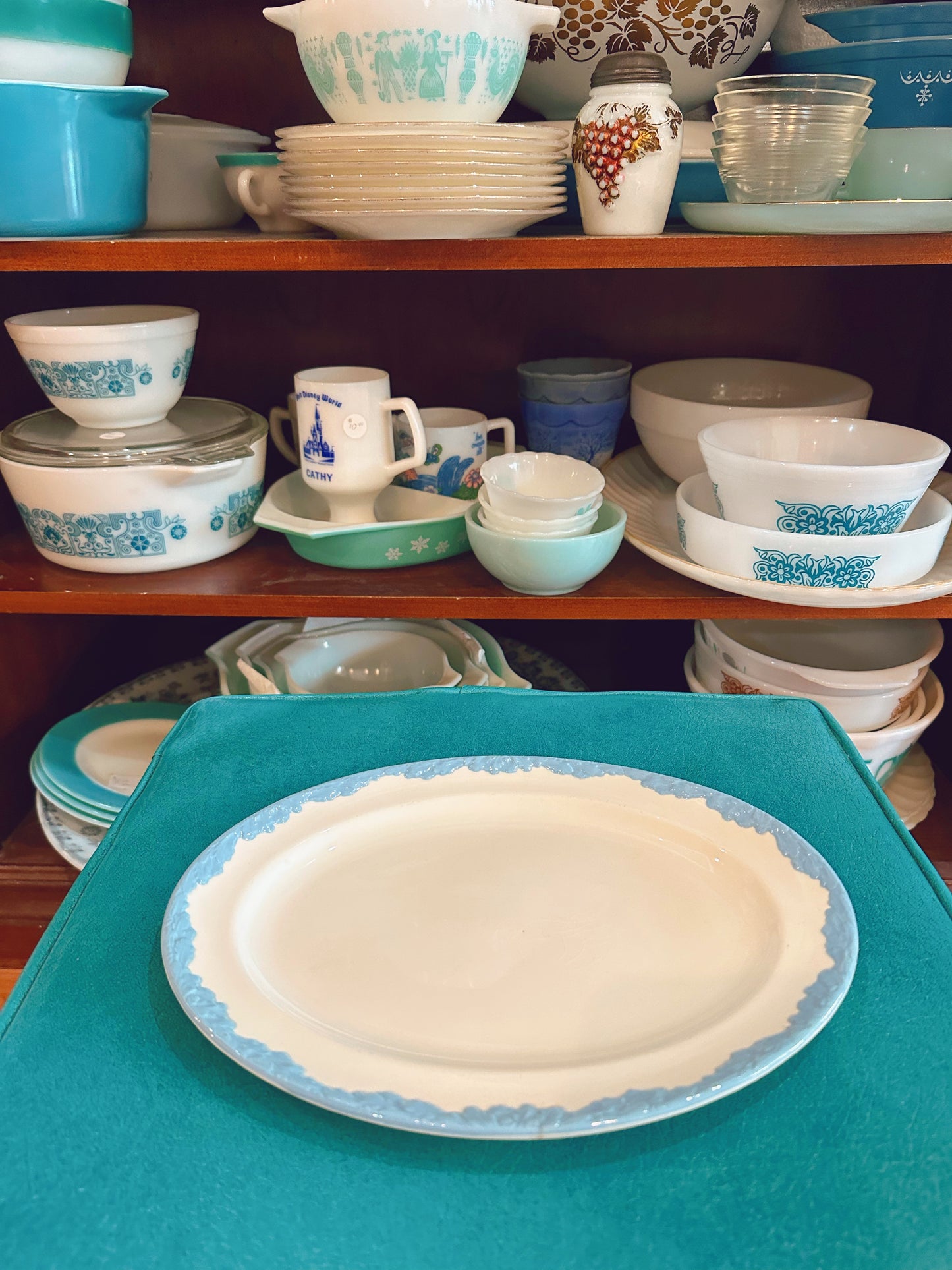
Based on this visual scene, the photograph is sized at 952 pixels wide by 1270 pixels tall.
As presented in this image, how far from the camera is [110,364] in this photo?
933 mm

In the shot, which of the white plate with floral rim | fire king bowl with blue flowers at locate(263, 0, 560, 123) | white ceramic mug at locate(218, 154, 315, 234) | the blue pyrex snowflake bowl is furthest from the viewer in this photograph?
the white plate with floral rim

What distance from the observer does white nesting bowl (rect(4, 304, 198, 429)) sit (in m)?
0.92

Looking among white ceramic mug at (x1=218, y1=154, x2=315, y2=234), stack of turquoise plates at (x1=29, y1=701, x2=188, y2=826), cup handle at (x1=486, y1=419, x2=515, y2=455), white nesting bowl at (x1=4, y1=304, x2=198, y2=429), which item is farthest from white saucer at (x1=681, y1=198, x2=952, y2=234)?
stack of turquoise plates at (x1=29, y1=701, x2=188, y2=826)

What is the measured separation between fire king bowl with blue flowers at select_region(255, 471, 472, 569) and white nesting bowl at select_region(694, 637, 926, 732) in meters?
0.33

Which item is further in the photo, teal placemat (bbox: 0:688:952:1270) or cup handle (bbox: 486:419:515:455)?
cup handle (bbox: 486:419:515:455)

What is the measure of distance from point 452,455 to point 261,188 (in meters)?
0.33

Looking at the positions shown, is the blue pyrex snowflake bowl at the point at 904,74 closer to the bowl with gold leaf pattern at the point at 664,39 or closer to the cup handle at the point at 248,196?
the bowl with gold leaf pattern at the point at 664,39

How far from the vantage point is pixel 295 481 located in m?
1.16

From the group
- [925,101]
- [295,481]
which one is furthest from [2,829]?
[925,101]

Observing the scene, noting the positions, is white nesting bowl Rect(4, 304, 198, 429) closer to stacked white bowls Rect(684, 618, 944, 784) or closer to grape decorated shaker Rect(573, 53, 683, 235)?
grape decorated shaker Rect(573, 53, 683, 235)

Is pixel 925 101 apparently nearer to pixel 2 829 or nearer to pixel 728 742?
pixel 728 742

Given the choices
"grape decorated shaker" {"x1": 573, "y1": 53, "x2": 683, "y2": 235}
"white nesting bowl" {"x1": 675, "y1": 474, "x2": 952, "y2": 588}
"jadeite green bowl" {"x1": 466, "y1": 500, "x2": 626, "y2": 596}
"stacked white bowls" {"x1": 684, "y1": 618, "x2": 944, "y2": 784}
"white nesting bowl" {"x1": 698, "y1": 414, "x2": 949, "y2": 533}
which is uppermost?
"grape decorated shaker" {"x1": 573, "y1": 53, "x2": 683, "y2": 235}

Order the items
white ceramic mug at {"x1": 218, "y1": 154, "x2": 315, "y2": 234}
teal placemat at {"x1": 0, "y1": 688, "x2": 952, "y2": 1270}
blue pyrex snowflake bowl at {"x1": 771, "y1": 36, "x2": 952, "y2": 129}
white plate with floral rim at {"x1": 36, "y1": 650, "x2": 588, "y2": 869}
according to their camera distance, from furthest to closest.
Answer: white plate with floral rim at {"x1": 36, "y1": 650, "x2": 588, "y2": 869} < white ceramic mug at {"x1": 218, "y1": 154, "x2": 315, "y2": 234} < blue pyrex snowflake bowl at {"x1": 771, "y1": 36, "x2": 952, "y2": 129} < teal placemat at {"x1": 0, "y1": 688, "x2": 952, "y2": 1270}

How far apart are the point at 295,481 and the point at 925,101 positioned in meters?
0.76
